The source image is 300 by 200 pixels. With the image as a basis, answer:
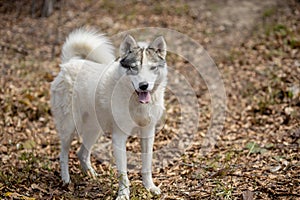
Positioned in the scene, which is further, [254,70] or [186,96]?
[254,70]

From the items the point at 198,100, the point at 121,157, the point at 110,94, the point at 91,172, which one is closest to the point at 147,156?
the point at 121,157

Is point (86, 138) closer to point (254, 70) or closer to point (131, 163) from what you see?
point (131, 163)

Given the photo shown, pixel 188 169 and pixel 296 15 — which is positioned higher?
pixel 296 15

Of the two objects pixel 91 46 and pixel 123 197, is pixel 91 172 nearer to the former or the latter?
pixel 123 197

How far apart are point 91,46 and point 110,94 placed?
0.82m

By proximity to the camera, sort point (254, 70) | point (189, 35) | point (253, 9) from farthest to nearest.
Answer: point (253, 9) < point (189, 35) < point (254, 70)

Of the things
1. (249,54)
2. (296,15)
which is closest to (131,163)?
(249,54)

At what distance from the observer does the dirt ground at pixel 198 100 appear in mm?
3965

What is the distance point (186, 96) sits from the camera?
21.1 feet

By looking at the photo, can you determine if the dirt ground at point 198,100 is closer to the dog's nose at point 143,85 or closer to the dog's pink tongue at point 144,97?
the dog's pink tongue at point 144,97

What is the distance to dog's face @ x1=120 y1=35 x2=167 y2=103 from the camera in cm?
335

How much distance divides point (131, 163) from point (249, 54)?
3.82 meters

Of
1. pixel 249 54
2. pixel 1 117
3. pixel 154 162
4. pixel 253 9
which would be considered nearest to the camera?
pixel 154 162

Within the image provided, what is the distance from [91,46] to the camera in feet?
14.1
